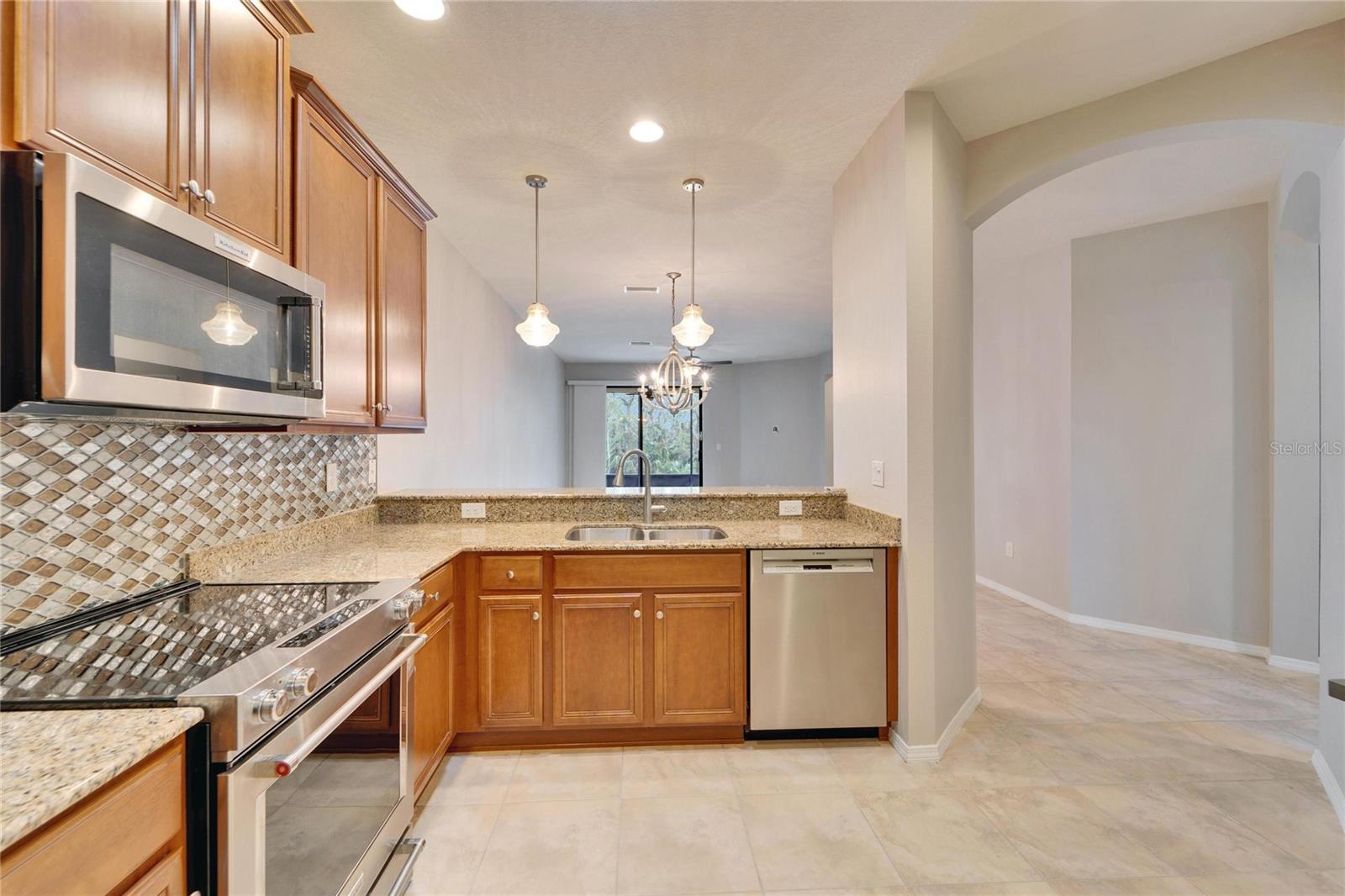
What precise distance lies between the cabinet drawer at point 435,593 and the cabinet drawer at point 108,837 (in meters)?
0.96

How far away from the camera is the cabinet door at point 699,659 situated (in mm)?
2455

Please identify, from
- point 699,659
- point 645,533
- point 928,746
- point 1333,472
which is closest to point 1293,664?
point 1333,472

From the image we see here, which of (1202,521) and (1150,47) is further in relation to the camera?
(1202,521)

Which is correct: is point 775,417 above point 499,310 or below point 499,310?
below

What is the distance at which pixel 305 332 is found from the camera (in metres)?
1.54

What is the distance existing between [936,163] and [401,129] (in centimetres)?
223

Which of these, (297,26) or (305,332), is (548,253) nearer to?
(297,26)

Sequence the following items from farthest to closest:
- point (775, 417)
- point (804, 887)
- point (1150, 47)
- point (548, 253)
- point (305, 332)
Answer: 1. point (775, 417)
2. point (548, 253)
3. point (1150, 47)
4. point (804, 887)
5. point (305, 332)

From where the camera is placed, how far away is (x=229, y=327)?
4.22 ft

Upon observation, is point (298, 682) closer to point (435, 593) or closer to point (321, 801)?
point (321, 801)

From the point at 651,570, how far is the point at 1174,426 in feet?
12.1

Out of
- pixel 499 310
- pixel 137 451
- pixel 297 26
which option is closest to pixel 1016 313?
pixel 499 310

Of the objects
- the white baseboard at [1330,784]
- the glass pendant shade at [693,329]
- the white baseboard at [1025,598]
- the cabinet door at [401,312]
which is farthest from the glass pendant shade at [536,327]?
the white baseboard at [1025,598]

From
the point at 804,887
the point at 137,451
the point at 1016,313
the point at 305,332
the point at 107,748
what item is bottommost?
the point at 804,887
